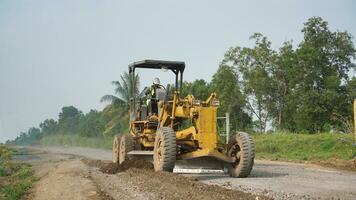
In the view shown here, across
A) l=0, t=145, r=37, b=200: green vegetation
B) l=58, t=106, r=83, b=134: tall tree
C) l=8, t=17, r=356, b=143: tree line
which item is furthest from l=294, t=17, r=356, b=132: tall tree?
l=58, t=106, r=83, b=134: tall tree

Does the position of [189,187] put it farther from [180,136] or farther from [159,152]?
[180,136]

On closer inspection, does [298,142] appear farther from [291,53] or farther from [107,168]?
[291,53]

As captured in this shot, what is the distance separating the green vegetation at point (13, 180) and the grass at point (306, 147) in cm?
1081

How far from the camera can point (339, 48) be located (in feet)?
123

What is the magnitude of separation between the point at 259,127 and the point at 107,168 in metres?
27.7

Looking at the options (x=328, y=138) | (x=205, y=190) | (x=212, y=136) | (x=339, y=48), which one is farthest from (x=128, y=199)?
(x=339, y=48)

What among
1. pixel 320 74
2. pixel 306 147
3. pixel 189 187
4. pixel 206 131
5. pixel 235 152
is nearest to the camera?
pixel 189 187

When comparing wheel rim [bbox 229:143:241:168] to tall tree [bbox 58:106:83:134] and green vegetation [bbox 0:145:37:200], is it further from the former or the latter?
tall tree [bbox 58:106:83:134]

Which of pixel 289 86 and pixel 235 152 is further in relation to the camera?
pixel 289 86

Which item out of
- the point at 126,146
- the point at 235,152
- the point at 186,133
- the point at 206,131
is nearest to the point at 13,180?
the point at 126,146

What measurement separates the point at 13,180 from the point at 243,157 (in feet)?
29.9

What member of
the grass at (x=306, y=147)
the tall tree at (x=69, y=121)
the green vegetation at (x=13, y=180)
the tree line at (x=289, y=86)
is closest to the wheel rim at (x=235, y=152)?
the green vegetation at (x=13, y=180)

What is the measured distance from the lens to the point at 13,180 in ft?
60.6

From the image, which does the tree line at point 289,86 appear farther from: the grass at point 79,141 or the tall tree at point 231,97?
the grass at point 79,141
